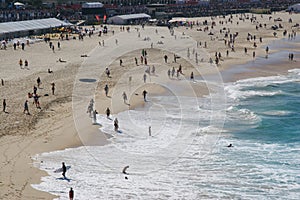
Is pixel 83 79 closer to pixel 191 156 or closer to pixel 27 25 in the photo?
pixel 191 156

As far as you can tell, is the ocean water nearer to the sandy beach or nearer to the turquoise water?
the turquoise water

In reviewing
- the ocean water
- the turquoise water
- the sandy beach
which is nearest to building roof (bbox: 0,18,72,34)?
the sandy beach

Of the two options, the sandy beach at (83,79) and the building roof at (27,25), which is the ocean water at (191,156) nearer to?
the sandy beach at (83,79)

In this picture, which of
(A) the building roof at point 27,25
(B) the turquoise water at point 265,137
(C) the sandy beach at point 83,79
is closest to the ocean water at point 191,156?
(B) the turquoise water at point 265,137

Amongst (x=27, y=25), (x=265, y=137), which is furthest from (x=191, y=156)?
(x=27, y=25)

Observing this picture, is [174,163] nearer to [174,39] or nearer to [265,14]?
[174,39]

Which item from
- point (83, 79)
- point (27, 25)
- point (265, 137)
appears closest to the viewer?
point (265, 137)
